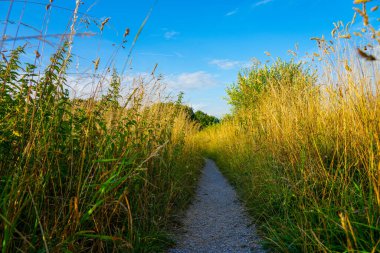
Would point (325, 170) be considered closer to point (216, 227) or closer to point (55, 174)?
point (216, 227)

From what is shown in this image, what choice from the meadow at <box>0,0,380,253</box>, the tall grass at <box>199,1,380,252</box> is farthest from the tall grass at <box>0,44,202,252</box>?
the tall grass at <box>199,1,380,252</box>

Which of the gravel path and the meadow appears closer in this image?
the meadow

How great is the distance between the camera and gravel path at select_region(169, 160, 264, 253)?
321 centimetres

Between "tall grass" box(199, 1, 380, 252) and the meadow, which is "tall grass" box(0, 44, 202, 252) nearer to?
the meadow

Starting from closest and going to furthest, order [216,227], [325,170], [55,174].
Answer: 1. [55,174]
2. [325,170]
3. [216,227]

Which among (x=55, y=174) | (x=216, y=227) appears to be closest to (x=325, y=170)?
(x=216, y=227)

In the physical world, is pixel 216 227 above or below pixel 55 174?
below

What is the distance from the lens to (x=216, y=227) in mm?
3965

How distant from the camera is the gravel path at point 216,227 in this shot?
321cm

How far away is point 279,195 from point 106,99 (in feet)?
7.27

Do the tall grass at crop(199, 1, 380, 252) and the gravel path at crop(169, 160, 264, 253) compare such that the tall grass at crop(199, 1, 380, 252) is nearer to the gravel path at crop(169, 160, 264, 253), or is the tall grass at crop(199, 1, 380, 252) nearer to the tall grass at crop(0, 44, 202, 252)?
the gravel path at crop(169, 160, 264, 253)

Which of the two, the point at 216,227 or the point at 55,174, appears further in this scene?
the point at 216,227

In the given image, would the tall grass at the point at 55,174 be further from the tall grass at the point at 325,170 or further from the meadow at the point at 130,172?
the tall grass at the point at 325,170

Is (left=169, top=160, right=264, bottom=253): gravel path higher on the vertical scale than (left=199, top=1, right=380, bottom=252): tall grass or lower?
lower
